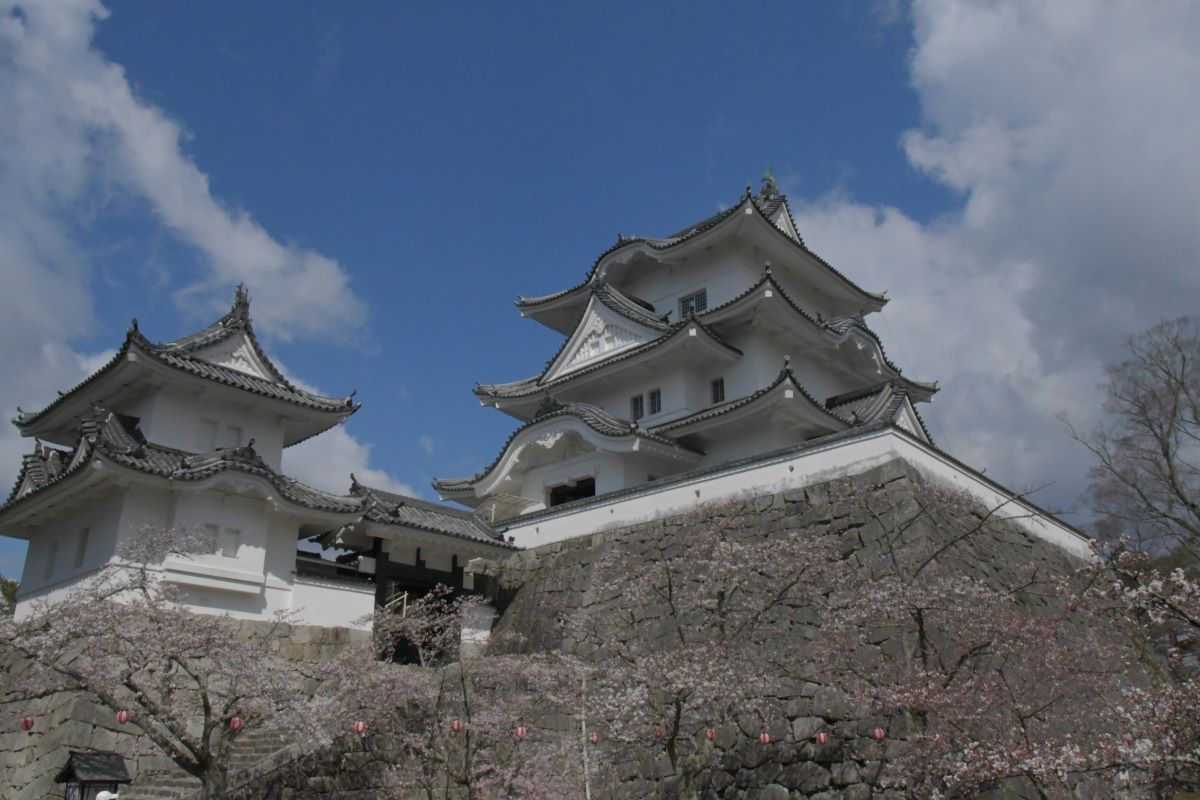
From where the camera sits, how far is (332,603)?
14.7 m

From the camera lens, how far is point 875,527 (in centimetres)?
1215

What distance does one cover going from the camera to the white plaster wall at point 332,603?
14.4 meters

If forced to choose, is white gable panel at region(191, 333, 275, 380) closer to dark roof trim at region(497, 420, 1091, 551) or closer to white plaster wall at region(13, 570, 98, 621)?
white plaster wall at region(13, 570, 98, 621)

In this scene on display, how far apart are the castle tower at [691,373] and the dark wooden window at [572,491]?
0.11ft

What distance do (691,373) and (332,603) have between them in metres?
8.82

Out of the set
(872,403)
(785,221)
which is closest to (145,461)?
(872,403)

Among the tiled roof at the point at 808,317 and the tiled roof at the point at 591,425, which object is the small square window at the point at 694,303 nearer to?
the tiled roof at the point at 808,317

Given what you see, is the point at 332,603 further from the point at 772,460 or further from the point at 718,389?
the point at 718,389

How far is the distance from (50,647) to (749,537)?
9035mm

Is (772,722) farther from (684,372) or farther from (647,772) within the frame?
(684,372)

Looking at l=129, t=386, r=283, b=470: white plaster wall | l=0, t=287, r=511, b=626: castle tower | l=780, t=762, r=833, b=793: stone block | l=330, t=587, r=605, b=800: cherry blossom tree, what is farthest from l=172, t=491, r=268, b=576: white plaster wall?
l=780, t=762, r=833, b=793: stone block

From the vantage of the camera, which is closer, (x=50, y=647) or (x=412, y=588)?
(x=50, y=647)

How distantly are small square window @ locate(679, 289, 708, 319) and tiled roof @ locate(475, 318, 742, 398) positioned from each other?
162 cm

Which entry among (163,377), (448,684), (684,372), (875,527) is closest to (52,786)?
(448,684)
